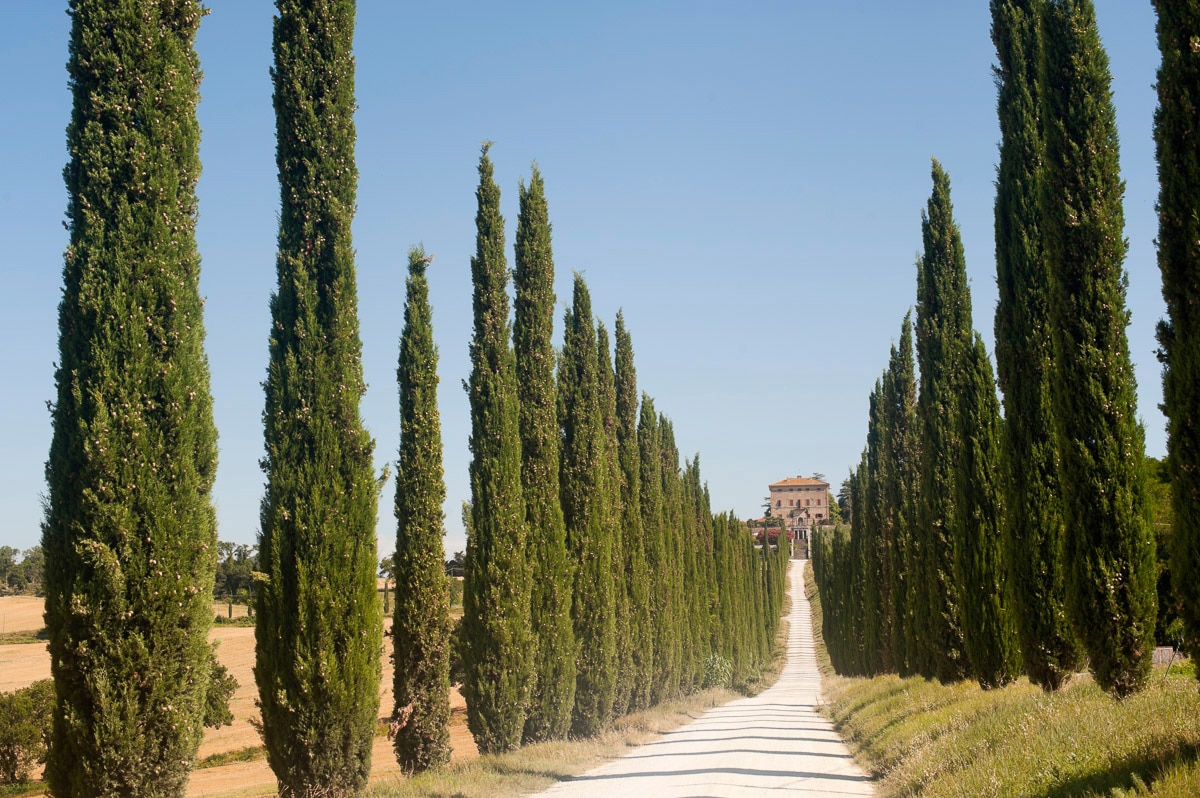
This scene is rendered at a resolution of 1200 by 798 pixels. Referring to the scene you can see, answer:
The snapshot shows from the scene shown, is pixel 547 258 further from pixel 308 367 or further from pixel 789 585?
pixel 789 585

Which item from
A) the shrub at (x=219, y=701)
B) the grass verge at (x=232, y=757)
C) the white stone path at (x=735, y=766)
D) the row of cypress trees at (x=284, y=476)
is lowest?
the grass verge at (x=232, y=757)

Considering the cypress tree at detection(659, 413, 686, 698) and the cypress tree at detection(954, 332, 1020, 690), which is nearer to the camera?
the cypress tree at detection(954, 332, 1020, 690)

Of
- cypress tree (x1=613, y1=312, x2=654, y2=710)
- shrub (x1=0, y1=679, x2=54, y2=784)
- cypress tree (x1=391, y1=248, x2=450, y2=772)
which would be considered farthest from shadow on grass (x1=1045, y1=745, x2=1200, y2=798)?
shrub (x1=0, y1=679, x2=54, y2=784)

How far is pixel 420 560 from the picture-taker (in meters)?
15.0

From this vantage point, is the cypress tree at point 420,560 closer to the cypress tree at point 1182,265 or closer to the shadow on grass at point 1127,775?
the shadow on grass at point 1127,775

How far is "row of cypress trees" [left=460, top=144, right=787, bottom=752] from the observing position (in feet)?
52.2

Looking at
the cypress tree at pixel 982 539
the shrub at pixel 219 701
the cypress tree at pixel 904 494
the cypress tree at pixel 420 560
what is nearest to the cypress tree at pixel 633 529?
the cypress tree at pixel 904 494

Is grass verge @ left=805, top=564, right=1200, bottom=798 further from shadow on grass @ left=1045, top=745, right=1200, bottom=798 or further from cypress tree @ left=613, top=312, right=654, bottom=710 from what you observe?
cypress tree @ left=613, top=312, right=654, bottom=710

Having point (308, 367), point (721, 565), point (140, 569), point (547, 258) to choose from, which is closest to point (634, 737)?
point (547, 258)

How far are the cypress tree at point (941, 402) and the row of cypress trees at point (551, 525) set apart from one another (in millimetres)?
6990

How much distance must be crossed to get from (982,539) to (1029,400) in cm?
333

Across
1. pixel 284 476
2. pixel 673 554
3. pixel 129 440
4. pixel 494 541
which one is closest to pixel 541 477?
pixel 494 541

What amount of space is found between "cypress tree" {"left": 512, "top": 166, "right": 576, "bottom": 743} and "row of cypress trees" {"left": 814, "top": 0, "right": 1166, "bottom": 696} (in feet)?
23.8

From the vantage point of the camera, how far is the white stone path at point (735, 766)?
431 inches
